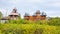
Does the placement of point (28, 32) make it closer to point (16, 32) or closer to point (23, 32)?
point (23, 32)

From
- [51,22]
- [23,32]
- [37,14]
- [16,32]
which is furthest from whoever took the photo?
[37,14]

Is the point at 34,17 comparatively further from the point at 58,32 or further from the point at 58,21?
the point at 58,32

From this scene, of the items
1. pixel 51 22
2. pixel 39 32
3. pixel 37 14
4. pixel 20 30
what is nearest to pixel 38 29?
pixel 39 32

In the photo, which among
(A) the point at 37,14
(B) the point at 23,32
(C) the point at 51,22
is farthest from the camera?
(A) the point at 37,14

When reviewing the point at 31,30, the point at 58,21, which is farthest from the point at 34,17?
the point at 31,30

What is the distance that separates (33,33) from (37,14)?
17922 millimetres

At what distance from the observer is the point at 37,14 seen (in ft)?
102

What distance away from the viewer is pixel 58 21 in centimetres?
2205

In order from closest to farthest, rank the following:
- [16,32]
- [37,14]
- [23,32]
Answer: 1. [16,32]
2. [23,32]
3. [37,14]

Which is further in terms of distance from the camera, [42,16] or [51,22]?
[42,16]

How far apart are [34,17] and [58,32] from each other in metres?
18.0

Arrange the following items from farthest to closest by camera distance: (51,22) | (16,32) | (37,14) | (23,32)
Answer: (37,14) < (51,22) < (23,32) < (16,32)

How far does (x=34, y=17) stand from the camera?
3125 cm

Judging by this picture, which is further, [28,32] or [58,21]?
[58,21]
